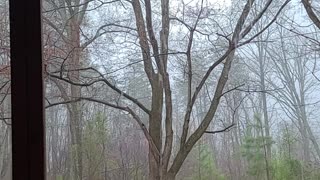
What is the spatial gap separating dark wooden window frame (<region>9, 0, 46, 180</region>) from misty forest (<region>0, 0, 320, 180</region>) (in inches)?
4.5

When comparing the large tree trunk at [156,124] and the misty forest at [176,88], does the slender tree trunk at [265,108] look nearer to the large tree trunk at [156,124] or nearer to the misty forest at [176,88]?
the misty forest at [176,88]

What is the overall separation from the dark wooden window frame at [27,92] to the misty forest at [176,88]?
11cm

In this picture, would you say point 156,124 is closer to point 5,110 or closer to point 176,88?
point 176,88

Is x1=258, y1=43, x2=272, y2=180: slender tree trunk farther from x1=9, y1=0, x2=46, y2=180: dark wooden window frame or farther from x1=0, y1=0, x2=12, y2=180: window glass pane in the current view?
x1=0, y1=0, x2=12, y2=180: window glass pane

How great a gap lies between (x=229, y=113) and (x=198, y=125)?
106 mm

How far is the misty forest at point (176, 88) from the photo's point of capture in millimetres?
1110

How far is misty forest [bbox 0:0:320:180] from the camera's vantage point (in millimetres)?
1110

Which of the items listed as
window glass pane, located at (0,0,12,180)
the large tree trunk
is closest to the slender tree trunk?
the large tree trunk

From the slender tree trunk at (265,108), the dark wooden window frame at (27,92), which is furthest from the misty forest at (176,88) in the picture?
the dark wooden window frame at (27,92)

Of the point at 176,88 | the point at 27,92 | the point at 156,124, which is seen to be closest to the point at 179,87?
the point at 176,88

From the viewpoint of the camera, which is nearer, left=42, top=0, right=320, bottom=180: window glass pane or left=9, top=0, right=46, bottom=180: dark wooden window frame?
left=9, top=0, right=46, bottom=180: dark wooden window frame

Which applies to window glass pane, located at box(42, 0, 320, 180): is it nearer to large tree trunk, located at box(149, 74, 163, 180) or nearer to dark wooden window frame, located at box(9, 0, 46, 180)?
large tree trunk, located at box(149, 74, 163, 180)

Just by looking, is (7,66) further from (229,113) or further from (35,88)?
(229,113)

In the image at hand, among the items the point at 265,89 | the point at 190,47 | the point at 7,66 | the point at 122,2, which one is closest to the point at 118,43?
the point at 122,2
